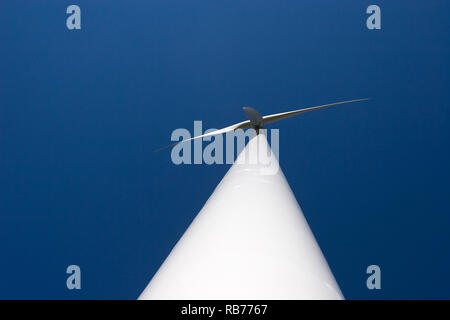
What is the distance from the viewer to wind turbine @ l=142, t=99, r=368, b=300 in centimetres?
236

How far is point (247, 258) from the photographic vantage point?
260 centimetres

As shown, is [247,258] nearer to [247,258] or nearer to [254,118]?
[247,258]

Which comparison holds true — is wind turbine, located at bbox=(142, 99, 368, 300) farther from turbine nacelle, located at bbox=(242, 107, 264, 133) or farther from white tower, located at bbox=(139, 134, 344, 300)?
turbine nacelle, located at bbox=(242, 107, 264, 133)

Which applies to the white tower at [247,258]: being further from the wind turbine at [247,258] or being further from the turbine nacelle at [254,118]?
the turbine nacelle at [254,118]

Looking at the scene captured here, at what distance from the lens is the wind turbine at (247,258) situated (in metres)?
2.36

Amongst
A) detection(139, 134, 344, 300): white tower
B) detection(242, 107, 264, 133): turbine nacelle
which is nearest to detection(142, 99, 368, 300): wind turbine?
detection(139, 134, 344, 300): white tower

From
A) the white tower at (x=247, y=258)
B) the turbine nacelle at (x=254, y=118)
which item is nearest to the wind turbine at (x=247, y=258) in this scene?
the white tower at (x=247, y=258)

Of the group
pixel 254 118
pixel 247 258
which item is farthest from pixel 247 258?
pixel 254 118
